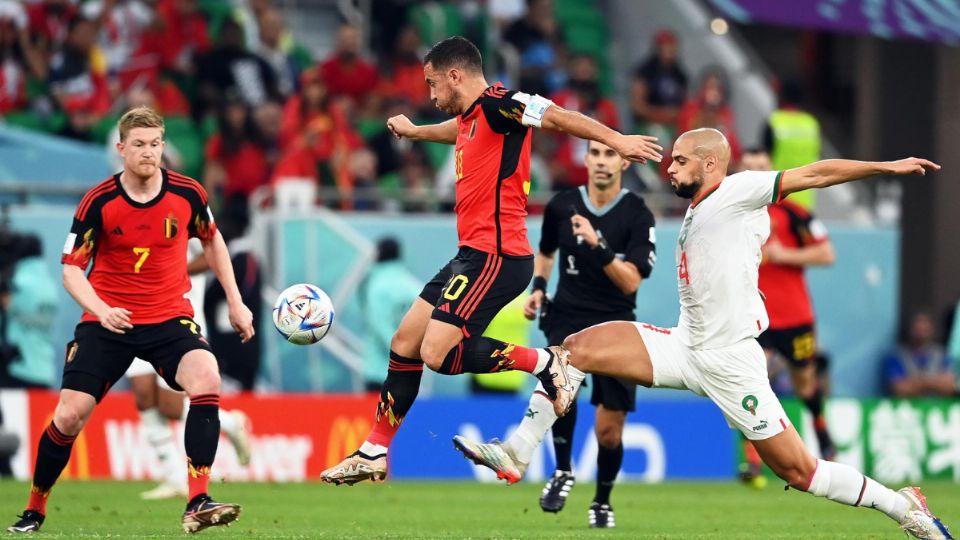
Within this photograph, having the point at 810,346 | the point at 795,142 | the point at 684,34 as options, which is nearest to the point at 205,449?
the point at 810,346

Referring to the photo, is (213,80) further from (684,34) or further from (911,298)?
(911,298)

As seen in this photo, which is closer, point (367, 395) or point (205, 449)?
point (205, 449)

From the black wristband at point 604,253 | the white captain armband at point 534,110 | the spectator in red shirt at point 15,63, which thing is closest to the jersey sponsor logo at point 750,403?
the black wristband at point 604,253

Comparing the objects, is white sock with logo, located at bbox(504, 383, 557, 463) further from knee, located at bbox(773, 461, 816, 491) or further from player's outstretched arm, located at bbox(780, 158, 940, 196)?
player's outstretched arm, located at bbox(780, 158, 940, 196)

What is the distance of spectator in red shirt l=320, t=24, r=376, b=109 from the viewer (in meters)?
19.2

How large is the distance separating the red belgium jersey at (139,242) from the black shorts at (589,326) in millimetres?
2590

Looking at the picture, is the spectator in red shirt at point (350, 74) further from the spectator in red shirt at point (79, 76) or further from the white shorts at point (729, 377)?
the white shorts at point (729, 377)

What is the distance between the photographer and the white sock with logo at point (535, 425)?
9531 mm

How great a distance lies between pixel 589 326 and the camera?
35.2 ft

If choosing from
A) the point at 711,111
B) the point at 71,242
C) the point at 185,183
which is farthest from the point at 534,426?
the point at 711,111

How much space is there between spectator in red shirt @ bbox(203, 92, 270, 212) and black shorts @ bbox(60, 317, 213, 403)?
26.6 feet

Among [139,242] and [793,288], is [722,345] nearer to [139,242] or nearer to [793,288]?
[139,242]

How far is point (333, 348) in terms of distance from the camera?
17.0 m

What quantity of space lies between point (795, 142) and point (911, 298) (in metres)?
5.80
